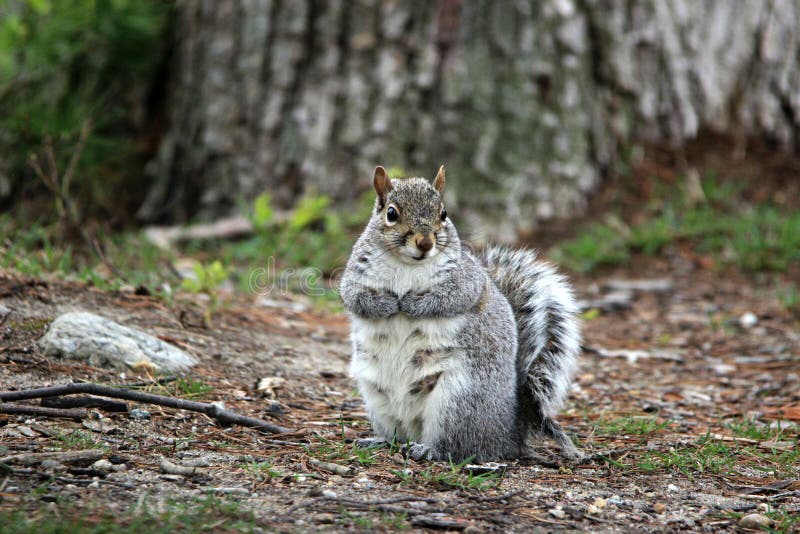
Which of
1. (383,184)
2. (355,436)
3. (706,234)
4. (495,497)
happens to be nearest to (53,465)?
(355,436)

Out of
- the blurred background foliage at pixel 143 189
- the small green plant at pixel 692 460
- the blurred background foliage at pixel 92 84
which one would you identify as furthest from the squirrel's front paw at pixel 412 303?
the blurred background foliage at pixel 92 84

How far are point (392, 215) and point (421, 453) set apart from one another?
67 centimetres

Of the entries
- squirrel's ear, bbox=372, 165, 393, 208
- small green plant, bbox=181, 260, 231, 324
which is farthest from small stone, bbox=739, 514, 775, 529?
small green plant, bbox=181, 260, 231, 324

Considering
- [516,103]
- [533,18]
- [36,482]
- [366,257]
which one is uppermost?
[533,18]

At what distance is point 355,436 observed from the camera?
8.58 feet

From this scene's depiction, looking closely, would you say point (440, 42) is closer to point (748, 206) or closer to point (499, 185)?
point (499, 185)

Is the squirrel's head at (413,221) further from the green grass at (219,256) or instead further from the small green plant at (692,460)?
the small green plant at (692,460)

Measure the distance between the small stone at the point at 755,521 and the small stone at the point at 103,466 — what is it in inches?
58.6

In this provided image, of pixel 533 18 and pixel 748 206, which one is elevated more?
pixel 533 18

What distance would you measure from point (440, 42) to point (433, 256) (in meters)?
3.02

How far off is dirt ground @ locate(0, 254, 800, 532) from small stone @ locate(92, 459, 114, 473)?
0.01 m

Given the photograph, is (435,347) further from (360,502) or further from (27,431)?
(27,431)

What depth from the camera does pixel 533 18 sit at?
525 centimetres

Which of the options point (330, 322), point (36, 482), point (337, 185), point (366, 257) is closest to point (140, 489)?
point (36, 482)
